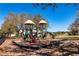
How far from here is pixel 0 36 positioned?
2312mm

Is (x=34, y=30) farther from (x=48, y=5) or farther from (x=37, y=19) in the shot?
(x=48, y=5)

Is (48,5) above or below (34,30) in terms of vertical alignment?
above

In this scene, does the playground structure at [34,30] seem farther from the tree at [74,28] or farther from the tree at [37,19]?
the tree at [74,28]

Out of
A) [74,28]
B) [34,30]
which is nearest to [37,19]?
[34,30]

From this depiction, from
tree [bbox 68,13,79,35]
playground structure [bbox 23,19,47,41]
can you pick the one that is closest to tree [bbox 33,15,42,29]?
playground structure [bbox 23,19,47,41]

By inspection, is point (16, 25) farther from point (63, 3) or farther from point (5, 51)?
point (63, 3)

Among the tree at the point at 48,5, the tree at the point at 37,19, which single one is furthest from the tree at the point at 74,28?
the tree at the point at 37,19

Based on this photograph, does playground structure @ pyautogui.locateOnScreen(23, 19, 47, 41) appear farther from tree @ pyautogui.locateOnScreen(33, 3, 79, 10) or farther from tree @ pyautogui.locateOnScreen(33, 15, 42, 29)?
tree @ pyautogui.locateOnScreen(33, 3, 79, 10)

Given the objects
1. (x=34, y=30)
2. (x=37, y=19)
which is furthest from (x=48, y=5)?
(x=34, y=30)

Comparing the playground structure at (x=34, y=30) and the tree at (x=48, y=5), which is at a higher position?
the tree at (x=48, y=5)

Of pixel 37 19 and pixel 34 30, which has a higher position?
pixel 37 19

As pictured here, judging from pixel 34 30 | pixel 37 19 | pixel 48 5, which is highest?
pixel 48 5

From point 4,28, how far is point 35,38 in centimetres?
30

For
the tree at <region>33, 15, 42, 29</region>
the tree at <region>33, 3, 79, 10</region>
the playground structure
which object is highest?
the tree at <region>33, 3, 79, 10</region>
